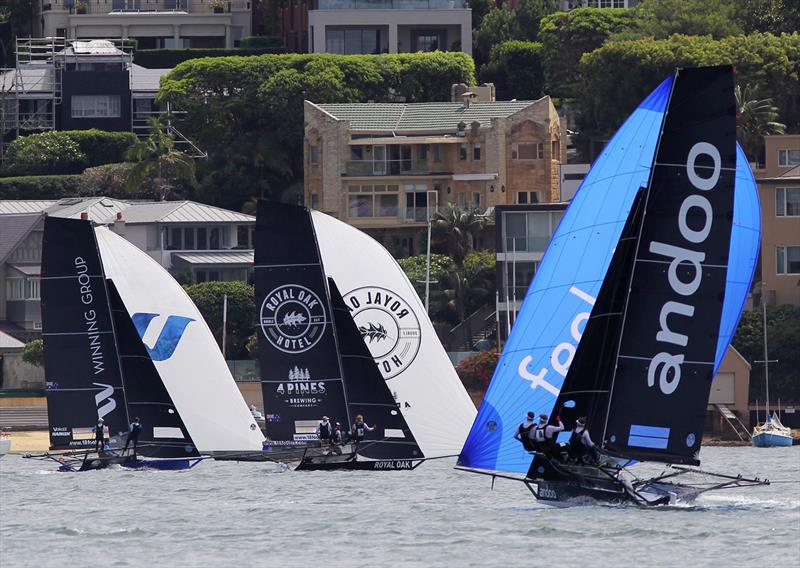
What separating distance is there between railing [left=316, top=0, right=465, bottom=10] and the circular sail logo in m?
66.4

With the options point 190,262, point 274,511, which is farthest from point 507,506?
point 190,262

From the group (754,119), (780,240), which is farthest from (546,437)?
(754,119)

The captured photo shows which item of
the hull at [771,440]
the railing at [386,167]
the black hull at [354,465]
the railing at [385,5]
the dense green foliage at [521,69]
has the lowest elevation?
the hull at [771,440]

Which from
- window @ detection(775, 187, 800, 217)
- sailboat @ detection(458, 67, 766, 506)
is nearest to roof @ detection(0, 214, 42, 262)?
window @ detection(775, 187, 800, 217)

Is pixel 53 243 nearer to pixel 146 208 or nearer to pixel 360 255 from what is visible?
pixel 360 255

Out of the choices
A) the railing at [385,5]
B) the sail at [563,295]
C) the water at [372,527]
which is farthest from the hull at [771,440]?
the railing at [385,5]

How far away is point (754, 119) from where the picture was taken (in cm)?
8288

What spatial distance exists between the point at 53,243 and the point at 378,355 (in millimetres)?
7670

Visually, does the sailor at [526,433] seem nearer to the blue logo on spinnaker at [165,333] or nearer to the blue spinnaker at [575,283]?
the blue spinnaker at [575,283]

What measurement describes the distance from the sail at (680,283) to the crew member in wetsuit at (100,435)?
592 inches

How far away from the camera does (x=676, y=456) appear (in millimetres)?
28641

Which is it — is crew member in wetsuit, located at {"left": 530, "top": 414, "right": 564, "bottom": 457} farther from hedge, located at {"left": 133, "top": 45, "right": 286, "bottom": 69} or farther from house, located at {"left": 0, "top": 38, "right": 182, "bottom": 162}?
hedge, located at {"left": 133, "top": 45, "right": 286, "bottom": 69}

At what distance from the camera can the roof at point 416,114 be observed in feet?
286

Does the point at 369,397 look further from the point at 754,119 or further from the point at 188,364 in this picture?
the point at 754,119
